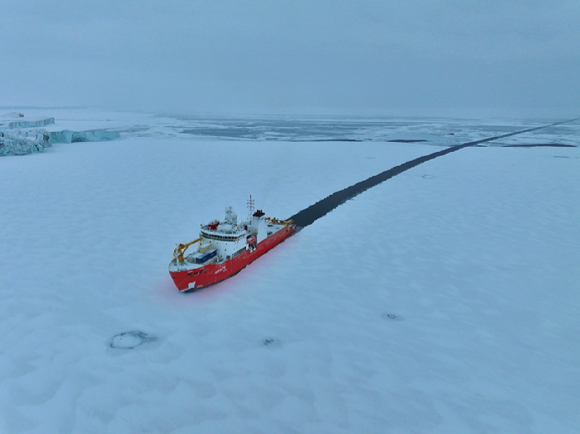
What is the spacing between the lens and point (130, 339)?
9.03 m

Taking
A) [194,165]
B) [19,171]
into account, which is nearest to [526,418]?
[194,165]

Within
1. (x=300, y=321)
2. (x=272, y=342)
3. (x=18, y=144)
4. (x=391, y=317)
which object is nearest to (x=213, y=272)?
(x=300, y=321)

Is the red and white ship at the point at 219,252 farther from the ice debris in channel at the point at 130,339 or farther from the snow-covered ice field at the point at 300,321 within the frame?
the ice debris in channel at the point at 130,339

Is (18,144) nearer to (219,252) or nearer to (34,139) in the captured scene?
(34,139)

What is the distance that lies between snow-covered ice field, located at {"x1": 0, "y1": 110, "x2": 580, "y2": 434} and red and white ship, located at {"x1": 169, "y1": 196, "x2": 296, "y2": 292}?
1.52 ft

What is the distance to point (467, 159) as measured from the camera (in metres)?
39.1

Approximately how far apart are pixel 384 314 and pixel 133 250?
9.98m

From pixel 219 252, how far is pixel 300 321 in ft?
14.2

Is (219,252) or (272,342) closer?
(272,342)

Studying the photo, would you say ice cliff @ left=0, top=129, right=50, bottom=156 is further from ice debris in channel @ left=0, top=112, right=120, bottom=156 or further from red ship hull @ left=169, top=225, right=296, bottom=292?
red ship hull @ left=169, top=225, right=296, bottom=292

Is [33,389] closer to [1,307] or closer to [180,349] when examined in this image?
[180,349]

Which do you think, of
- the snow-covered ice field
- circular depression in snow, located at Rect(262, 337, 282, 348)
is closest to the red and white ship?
A: the snow-covered ice field

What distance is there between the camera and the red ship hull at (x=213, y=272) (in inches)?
429

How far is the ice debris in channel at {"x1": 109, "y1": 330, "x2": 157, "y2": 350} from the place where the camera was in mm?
8797
